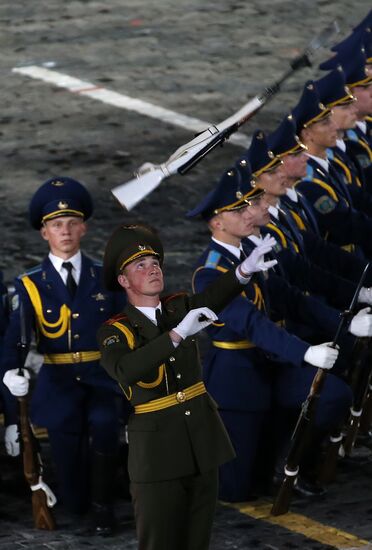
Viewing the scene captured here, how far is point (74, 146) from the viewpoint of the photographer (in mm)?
21797

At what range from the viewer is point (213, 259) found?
12.8 metres

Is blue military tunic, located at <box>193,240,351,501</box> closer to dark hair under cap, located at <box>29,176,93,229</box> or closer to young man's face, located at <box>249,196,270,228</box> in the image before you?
young man's face, located at <box>249,196,270,228</box>

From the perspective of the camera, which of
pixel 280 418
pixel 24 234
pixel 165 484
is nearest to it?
pixel 165 484

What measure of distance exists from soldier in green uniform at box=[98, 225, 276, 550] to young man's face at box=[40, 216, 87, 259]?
182 cm

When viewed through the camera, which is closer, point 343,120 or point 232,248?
point 232,248

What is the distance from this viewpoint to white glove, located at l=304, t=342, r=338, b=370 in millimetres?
11953

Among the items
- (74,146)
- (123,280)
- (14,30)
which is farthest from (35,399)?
(14,30)

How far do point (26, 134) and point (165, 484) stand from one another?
39.3 ft

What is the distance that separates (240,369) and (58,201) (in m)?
1.57

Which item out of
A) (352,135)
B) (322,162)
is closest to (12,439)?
(322,162)

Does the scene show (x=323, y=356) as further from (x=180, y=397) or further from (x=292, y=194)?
(x=292, y=194)

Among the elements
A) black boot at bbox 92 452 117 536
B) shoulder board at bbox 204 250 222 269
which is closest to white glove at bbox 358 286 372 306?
shoulder board at bbox 204 250 222 269

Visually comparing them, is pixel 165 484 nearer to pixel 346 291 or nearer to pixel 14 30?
pixel 346 291

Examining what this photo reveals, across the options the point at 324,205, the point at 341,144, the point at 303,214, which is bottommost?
the point at 303,214
